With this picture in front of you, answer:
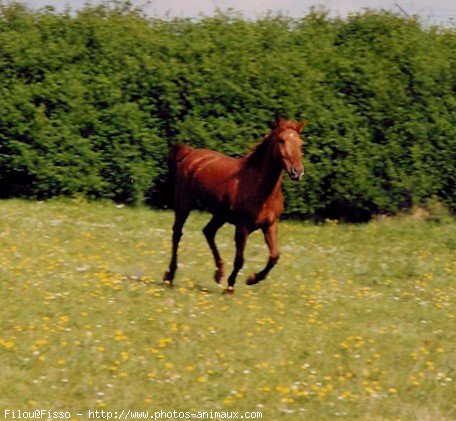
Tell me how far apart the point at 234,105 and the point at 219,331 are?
938cm

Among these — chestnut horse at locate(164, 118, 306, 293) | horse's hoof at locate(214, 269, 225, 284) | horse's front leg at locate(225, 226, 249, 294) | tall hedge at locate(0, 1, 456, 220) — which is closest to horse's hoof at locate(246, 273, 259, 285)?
chestnut horse at locate(164, 118, 306, 293)

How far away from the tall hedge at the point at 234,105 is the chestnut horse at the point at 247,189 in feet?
21.2

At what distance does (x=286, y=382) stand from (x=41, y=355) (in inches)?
96.2

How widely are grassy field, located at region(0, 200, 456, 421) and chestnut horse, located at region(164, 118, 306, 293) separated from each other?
2.40 ft

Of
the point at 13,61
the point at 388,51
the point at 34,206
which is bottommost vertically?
the point at 34,206

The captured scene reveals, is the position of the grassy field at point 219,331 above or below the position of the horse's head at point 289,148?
below

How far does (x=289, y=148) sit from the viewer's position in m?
11.2

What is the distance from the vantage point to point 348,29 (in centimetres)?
2000

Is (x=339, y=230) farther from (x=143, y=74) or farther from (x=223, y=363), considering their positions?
(x=223, y=363)

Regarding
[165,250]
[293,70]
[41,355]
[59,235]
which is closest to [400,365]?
[41,355]

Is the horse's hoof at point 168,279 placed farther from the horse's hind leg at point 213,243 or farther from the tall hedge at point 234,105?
the tall hedge at point 234,105

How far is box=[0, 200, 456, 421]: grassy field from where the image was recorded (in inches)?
349

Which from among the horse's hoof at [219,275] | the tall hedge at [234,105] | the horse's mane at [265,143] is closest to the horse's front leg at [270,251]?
the horse's hoof at [219,275]

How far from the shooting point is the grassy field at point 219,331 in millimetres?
8875
